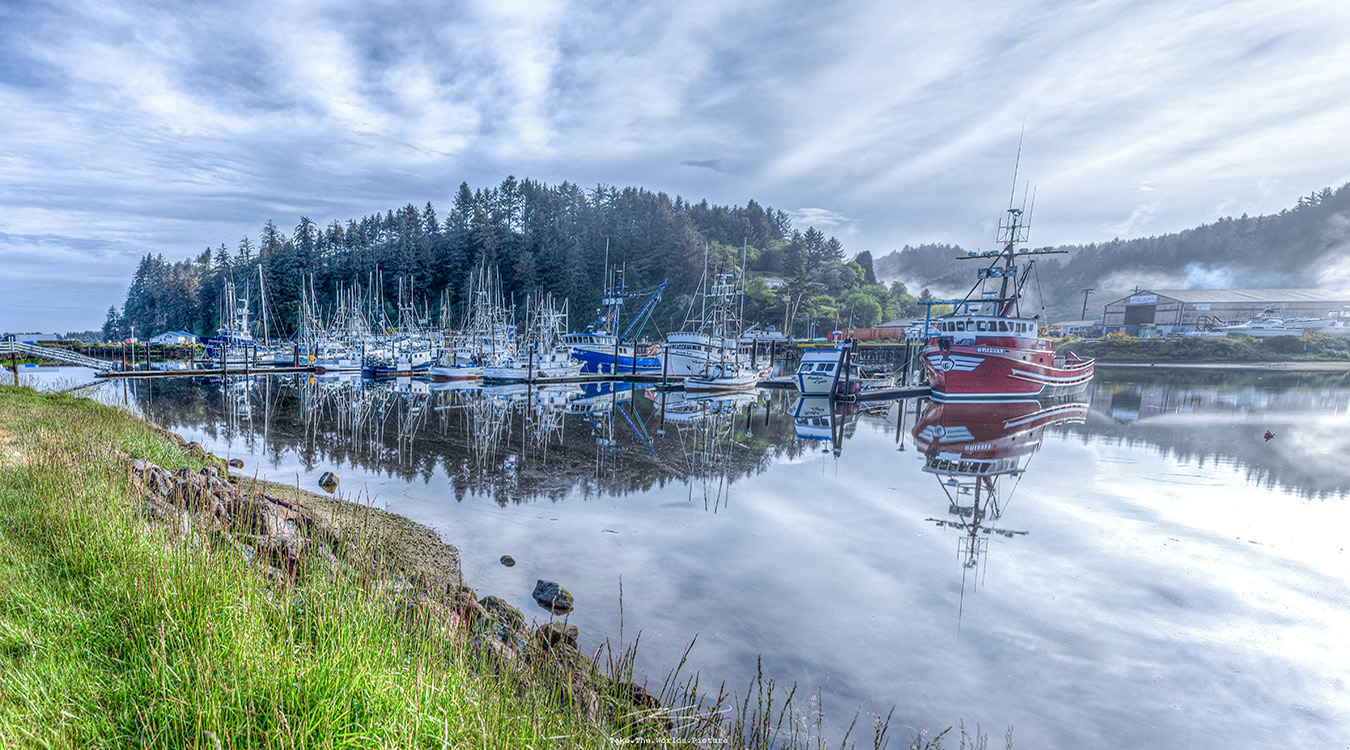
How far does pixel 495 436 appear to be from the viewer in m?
19.8

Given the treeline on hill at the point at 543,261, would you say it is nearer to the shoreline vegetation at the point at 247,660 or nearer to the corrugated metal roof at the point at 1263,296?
the corrugated metal roof at the point at 1263,296

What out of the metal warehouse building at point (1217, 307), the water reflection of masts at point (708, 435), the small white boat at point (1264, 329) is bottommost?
the water reflection of masts at point (708, 435)

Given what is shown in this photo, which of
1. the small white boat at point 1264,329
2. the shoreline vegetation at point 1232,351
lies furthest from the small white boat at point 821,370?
the small white boat at point 1264,329

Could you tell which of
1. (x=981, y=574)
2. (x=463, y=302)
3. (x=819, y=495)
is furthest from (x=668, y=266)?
(x=981, y=574)

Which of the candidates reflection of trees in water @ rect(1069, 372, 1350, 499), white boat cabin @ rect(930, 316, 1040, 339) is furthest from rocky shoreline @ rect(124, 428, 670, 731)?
white boat cabin @ rect(930, 316, 1040, 339)

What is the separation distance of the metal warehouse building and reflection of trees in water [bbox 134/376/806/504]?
76859 millimetres

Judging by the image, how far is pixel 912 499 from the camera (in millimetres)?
13664

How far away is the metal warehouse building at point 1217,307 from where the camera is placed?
7388 centimetres

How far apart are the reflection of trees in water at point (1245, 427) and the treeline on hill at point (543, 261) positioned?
40001 millimetres

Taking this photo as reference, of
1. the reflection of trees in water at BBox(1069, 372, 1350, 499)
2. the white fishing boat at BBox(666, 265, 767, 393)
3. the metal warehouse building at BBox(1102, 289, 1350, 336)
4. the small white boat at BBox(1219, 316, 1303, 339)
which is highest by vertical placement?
the metal warehouse building at BBox(1102, 289, 1350, 336)

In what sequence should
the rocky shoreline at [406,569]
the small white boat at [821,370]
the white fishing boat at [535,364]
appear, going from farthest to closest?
the white fishing boat at [535,364]
the small white boat at [821,370]
the rocky shoreline at [406,569]

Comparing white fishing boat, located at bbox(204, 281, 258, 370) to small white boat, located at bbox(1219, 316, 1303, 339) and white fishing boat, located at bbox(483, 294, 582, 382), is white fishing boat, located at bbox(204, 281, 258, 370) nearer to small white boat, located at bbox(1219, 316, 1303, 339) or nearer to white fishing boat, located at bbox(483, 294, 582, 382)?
white fishing boat, located at bbox(483, 294, 582, 382)

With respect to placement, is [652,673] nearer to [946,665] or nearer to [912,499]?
[946,665]

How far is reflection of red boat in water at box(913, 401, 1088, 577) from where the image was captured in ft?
39.4
